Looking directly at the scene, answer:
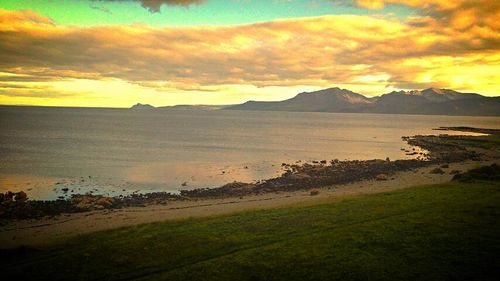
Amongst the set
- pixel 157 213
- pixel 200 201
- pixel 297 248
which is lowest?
pixel 200 201

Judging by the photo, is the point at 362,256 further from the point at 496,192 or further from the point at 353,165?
the point at 353,165

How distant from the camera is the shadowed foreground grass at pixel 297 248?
20438 mm

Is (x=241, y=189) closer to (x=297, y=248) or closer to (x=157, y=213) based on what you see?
(x=157, y=213)

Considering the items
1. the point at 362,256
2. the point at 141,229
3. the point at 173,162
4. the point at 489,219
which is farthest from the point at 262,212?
the point at 173,162

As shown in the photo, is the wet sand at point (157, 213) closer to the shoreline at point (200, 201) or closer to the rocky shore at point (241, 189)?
the shoreline at point (200, 201)

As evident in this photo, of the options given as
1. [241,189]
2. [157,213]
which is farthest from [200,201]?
[241,189]

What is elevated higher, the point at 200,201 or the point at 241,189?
the point at 241,189

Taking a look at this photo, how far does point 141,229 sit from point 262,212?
11566 millimetres

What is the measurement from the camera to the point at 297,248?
23828 millimetres

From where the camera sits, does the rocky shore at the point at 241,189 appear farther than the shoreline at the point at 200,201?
Yes

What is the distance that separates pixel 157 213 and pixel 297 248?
2168cm

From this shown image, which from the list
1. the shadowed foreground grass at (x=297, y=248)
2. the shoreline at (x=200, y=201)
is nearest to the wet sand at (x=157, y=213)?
the shoreline at (x=200, y=201)

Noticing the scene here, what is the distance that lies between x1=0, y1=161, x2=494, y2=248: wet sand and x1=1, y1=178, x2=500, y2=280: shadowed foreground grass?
5008 millimetres

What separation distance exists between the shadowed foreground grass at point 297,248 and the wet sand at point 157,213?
5.01 meters
